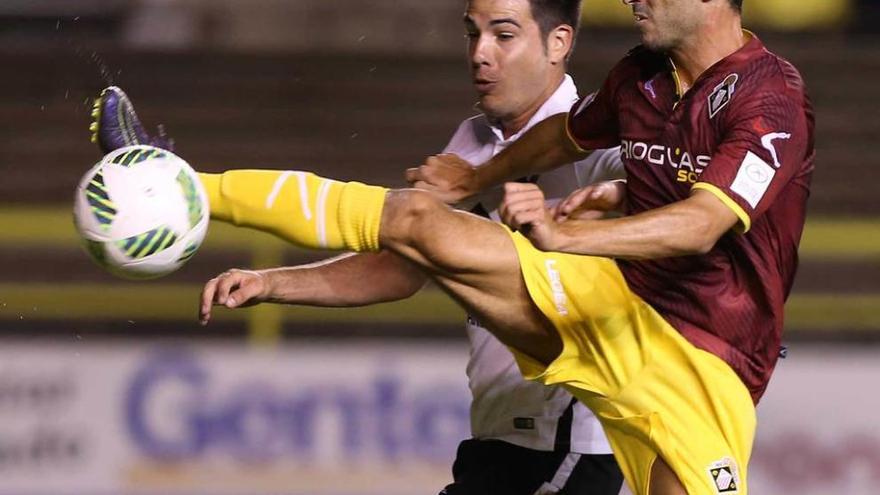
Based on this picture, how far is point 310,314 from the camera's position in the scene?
7141mm

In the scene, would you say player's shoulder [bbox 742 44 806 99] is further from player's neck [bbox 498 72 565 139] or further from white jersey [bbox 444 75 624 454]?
player's neck [bbox 498 72 565 139]

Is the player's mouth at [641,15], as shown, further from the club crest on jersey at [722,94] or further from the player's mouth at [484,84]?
the player's mouth at [484,84]

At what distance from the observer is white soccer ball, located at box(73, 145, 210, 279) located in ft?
9.84

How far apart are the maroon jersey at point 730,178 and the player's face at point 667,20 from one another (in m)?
0.10

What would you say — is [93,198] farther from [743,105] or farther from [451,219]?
[743,105]

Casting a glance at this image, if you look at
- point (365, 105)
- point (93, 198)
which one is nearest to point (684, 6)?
point (93, 198)

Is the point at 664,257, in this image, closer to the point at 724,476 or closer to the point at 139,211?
the point at 724,476

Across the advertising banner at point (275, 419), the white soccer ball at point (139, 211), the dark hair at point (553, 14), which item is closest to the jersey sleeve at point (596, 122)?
the dark hair at point (553, 14)

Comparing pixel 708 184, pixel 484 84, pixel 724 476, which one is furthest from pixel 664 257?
pixel 484 84

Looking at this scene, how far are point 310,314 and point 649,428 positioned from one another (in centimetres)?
405

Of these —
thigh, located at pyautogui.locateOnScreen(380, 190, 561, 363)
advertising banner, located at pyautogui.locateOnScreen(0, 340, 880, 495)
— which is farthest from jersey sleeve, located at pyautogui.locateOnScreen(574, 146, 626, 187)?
advertising banner, located at pyautogui.locateOnScreen(0, 340, 880, 495)

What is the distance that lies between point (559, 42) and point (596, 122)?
0.34 metres

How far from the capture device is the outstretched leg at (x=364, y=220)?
309 centimetres

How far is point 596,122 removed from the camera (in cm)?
359
